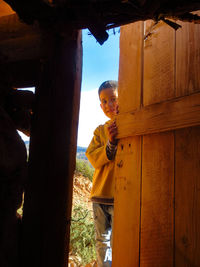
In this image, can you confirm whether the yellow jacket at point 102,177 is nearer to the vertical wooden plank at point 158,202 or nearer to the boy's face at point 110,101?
the boy's face at point 110,101

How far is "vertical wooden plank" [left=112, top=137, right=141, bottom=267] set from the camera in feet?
4.94

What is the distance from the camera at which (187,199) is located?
125cm

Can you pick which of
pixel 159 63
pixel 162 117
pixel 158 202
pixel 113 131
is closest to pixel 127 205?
pixel 158 202

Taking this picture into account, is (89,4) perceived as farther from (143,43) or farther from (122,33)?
(122,33)

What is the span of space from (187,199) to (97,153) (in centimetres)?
127

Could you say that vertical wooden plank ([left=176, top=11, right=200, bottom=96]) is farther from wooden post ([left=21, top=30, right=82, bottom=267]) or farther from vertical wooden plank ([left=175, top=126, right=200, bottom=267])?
wooden post ([left=21, top=30, right=82, bottom=267])

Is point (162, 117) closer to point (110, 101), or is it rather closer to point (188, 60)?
point (188, 60)

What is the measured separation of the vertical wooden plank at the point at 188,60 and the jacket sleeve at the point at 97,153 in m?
1.06

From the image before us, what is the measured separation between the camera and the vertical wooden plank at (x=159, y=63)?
4.88ft

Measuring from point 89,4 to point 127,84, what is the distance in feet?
3.40

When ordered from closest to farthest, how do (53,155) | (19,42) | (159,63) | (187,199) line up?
(53,155)
(19,42)
(187,199)
(159,63)

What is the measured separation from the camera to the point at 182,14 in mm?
868

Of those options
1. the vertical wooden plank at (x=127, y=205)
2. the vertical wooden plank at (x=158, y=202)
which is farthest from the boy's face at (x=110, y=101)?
the vertical wooden plank at (x=158, y=202)

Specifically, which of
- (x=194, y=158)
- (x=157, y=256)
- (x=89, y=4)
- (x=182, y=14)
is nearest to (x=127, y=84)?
(x=194, y=158)
